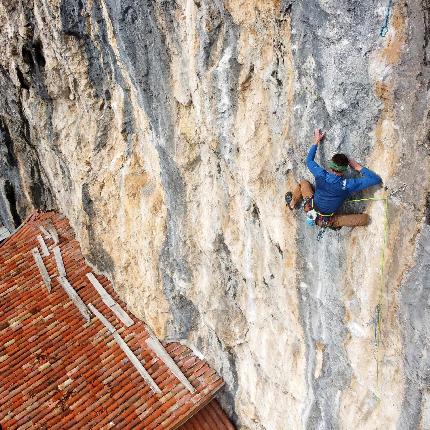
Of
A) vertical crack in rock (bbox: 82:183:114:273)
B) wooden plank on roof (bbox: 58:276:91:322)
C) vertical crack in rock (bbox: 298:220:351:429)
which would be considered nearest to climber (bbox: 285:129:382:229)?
vertical crack in rock (bbox: 298:220:351:429)

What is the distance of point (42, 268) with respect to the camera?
12.1 meters

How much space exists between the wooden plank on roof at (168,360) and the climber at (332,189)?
5.72m

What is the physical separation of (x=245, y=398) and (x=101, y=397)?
3.07m

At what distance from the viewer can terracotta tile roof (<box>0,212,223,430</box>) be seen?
30.4 feet

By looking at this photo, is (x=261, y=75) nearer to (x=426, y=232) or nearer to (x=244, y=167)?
(x=244, y=167)

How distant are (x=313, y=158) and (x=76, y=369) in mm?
7675

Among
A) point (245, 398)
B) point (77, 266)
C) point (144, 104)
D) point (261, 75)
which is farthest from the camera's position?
point (77, 266)

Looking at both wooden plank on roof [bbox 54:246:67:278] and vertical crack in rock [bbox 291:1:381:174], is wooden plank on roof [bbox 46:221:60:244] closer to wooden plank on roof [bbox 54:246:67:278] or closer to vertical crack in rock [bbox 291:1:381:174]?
wooden plank on roof [bbox 54:246:67:278]

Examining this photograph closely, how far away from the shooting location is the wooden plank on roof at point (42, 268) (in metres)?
11.7

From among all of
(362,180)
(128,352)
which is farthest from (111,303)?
(362,180)

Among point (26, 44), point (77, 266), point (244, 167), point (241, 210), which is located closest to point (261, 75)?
→ point (244, 167)

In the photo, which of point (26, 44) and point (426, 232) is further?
point (26, 44)

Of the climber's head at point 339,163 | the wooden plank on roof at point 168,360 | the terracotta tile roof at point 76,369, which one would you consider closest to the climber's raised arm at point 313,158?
the climber's head at point 339,163

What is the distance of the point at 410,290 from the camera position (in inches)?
189
